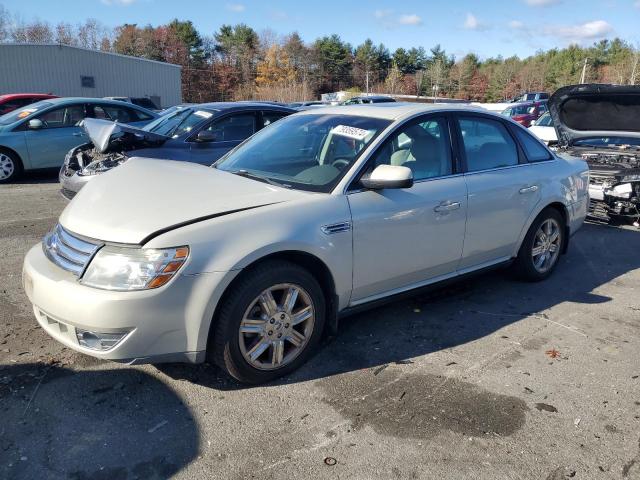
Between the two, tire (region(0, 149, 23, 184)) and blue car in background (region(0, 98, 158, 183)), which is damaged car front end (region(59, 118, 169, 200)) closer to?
blue car in background (region(0, 98, 158, 183))

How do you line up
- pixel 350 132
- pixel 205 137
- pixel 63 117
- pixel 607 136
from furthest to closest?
pixel 63 117, pixel 607 136, pixel 205 137, pixel 350 132

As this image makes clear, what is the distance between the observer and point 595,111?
24.2ft

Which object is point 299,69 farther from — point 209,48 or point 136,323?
point 136,323

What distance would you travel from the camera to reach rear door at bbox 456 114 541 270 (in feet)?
13.8

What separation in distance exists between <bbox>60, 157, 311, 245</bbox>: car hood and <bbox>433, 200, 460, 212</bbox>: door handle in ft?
3.65

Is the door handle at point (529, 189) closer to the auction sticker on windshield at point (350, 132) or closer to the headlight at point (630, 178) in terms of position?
the auction sticker on windshield at point (350, 132)

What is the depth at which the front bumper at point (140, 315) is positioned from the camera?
2.71 m

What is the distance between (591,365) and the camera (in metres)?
3.55

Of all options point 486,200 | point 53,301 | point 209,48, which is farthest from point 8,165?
point 209,48

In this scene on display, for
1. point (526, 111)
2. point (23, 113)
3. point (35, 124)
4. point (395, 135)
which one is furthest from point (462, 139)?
point (526, 111)

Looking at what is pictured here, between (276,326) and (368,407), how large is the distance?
71cm

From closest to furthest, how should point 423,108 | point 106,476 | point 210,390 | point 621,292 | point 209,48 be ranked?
point 106,476 → point 210,390 → point 423,108 → point 621,292 → point 209,48

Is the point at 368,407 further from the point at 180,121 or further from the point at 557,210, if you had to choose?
the point at 180,121

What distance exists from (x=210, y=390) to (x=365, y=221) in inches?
55.7
